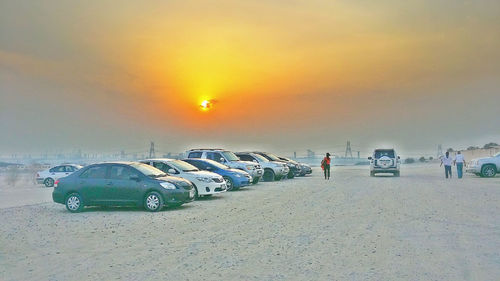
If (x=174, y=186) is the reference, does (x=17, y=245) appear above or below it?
below

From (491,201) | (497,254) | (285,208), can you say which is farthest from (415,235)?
(491,201)

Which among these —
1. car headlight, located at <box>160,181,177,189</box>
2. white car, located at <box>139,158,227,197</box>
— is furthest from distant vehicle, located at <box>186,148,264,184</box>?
car headlight, located at <box>160,181,177,189</box>

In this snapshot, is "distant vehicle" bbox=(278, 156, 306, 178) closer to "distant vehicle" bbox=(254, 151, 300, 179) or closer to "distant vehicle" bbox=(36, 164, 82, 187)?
"distant vehicle" bbox=(254, 151, 300, 179)

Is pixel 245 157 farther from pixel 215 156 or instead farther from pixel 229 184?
pixel 229 184

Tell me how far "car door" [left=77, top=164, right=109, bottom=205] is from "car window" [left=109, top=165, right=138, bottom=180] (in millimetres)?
232

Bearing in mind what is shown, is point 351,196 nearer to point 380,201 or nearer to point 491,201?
point 380,201

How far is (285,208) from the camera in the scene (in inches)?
669

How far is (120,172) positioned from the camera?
17781mm

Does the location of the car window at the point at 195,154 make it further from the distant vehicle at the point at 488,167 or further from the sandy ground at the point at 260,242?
the distant vehicle at the point at 488,167

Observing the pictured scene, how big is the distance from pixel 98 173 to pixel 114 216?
7.57ft

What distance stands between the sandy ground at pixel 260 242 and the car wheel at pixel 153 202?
0.45 meters

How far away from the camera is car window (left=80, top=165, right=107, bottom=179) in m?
17.9

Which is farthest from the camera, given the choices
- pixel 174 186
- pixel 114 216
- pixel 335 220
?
pixel 174 186

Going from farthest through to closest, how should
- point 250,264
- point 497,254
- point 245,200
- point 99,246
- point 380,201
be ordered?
point 245,200
point 380,201
point 99,246
point 497,254
point 250,264
